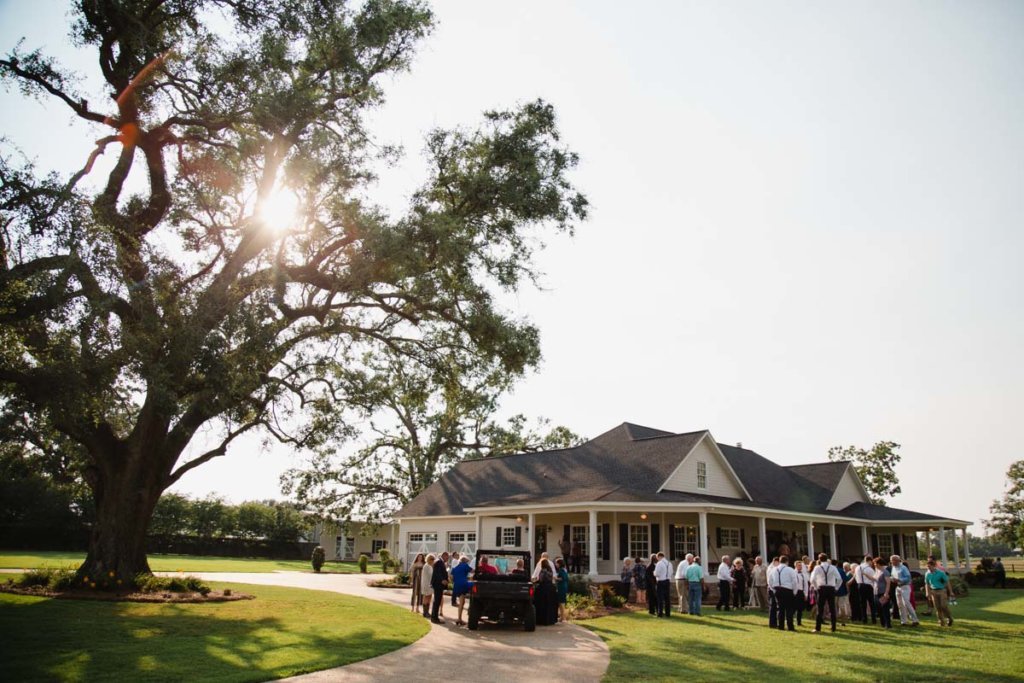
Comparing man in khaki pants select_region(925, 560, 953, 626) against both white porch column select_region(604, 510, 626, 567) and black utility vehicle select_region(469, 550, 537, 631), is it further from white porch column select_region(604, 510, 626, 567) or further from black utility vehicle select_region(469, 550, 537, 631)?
white porch column select_region(604, 510, 626, 567)

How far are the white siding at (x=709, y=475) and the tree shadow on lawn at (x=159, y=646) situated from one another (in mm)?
15916

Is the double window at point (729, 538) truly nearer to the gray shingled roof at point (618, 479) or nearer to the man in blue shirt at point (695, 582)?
the gray shingled roof at point (618, 479)

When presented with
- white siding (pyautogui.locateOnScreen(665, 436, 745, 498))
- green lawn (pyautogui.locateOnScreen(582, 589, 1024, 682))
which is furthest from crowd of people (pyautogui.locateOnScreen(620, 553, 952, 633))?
white siding (pyautogui.locateOnScreen(665, 436, 745, 498))

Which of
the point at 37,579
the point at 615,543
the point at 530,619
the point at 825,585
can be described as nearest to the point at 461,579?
the point at 530,619

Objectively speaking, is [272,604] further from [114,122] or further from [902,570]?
[902,570]

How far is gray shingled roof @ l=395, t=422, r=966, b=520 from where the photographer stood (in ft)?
86.2

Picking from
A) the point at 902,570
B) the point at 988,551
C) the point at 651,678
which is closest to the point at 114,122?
the point at 651,678

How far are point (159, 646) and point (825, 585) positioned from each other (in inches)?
541

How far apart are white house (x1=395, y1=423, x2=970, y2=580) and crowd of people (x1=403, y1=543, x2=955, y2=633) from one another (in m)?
4.15

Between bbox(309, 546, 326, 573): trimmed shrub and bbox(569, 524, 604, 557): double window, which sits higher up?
bbox(569, 524, 604, 557): double window

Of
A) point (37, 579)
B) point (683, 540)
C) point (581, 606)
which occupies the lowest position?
point (581, 606)

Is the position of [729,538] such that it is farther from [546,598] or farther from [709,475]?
[546,598]

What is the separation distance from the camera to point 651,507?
23.4m

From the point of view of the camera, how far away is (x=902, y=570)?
17.3 meters
